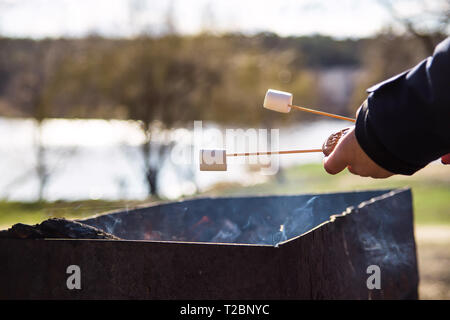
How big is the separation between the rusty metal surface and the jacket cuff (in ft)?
2.01

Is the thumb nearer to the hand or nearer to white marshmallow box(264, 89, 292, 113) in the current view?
the hand

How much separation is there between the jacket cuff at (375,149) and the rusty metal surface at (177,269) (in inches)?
24.2

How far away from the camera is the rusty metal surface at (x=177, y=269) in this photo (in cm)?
207

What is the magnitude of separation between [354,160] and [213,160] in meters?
0.74

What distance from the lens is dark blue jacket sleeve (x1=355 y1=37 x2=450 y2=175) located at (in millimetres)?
1419

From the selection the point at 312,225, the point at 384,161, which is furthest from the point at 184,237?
the point at 384,161

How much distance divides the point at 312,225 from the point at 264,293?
41.3 inches

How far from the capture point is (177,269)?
2154 millimetres

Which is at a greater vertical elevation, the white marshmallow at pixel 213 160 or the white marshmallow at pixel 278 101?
the white marshmallow at pixel 278 101
